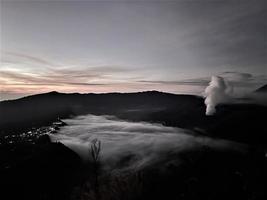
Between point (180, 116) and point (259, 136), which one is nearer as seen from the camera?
point (259, 136)

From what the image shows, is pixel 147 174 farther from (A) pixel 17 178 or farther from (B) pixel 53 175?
(A) pixel 17 178

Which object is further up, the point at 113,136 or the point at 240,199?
the point at 240,199

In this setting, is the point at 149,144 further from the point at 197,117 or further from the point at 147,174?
the point at 147,174

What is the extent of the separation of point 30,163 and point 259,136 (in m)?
71.9

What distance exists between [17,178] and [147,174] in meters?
30.4

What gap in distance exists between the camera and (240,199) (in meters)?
33.2

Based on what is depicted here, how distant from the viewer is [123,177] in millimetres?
60469

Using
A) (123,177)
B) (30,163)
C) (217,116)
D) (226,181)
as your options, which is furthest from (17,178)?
(217,116)

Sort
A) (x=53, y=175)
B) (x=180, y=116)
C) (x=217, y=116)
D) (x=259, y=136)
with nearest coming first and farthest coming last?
(x=53, y=175) < (x=259, y=136) < (x=217, y=116) < (x=180, y=116)

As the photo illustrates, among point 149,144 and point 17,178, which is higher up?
point 17,178

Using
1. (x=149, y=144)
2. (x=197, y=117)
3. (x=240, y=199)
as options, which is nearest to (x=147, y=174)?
(x=240, y=199)

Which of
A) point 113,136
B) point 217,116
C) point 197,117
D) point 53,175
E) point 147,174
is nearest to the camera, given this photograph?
point 53,175

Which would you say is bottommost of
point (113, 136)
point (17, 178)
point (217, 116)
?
point (113, 136)

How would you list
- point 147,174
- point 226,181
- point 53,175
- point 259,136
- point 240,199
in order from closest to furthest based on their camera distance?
point 240,199 → point 226,181 → point 53,175 → point 147,174 → point 259,136
